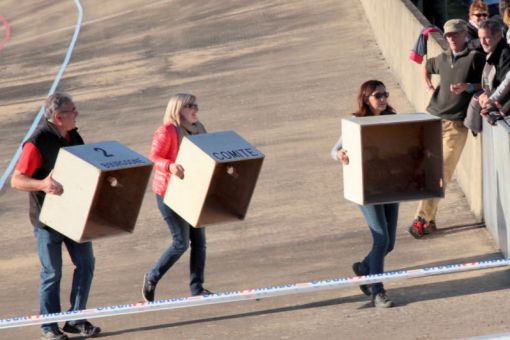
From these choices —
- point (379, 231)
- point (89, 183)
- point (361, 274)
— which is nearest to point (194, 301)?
point (89, 183)

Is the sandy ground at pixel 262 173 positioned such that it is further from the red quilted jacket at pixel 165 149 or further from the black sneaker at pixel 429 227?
the red quilted jacket at pixel 165 149

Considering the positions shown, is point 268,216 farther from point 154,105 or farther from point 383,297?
point 154,105

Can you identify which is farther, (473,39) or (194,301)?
(473,39)

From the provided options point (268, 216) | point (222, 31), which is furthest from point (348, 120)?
point (222, 31)

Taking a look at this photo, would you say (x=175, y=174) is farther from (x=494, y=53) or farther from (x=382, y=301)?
(x=494, y=53)

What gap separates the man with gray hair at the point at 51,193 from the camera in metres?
8.94

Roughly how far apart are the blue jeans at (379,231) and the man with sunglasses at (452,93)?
1.52m

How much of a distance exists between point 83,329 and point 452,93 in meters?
3.88

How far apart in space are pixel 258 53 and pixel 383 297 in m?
12.6

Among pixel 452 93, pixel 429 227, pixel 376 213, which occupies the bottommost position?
pixel 429 227

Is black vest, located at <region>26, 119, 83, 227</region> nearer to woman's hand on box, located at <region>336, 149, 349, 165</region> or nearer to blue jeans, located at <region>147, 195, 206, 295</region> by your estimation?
blue jeans, located at <region>147, 195, 206, 295</region>

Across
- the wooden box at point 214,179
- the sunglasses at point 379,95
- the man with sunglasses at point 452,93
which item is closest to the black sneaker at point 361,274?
the wooden box at point 214,179

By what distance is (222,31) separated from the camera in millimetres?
24500

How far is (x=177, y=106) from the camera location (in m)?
9.44
